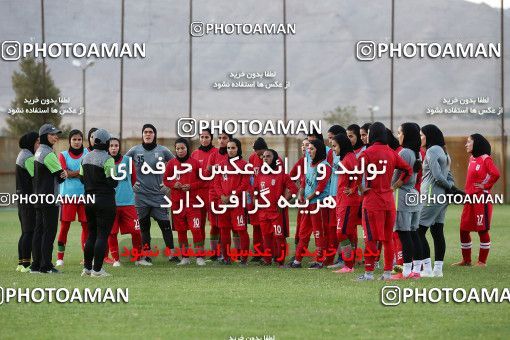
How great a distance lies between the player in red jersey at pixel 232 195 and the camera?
15.2 m

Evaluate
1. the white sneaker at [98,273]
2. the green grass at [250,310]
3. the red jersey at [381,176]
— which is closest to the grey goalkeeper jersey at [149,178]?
the green grass at [250,310]

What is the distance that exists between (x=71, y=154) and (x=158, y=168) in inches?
52.1

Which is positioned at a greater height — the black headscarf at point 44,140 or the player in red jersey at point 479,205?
the black headscarf at point 44,140

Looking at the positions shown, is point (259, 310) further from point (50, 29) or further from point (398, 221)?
point (50, 29)

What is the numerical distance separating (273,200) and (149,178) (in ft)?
6.64

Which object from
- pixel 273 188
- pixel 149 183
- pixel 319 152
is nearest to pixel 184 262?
pixel 149 183

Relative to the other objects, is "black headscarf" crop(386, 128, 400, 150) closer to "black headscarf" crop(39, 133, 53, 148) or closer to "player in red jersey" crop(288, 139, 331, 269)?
"player in red jersey" crop(288, 139, 331, 269)

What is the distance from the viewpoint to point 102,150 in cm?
1310

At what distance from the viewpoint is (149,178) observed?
15883 millimetres

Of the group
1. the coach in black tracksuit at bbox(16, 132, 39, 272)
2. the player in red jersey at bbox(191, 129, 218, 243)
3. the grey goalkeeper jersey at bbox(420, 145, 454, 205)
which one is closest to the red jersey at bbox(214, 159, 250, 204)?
the player in red jersey at bbox(191, 129, 218, 243)

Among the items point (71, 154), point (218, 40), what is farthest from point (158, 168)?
point (218, 40)

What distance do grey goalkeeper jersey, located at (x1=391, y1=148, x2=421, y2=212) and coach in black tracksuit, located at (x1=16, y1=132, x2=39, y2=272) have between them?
4.85 metres

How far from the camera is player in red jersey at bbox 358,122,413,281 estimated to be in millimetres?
12359

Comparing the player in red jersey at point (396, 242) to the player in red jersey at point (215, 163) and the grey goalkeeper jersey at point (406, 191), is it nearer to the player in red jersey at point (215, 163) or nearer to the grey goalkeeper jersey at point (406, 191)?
the grey goalkeeper jersey at point (406, 191)
